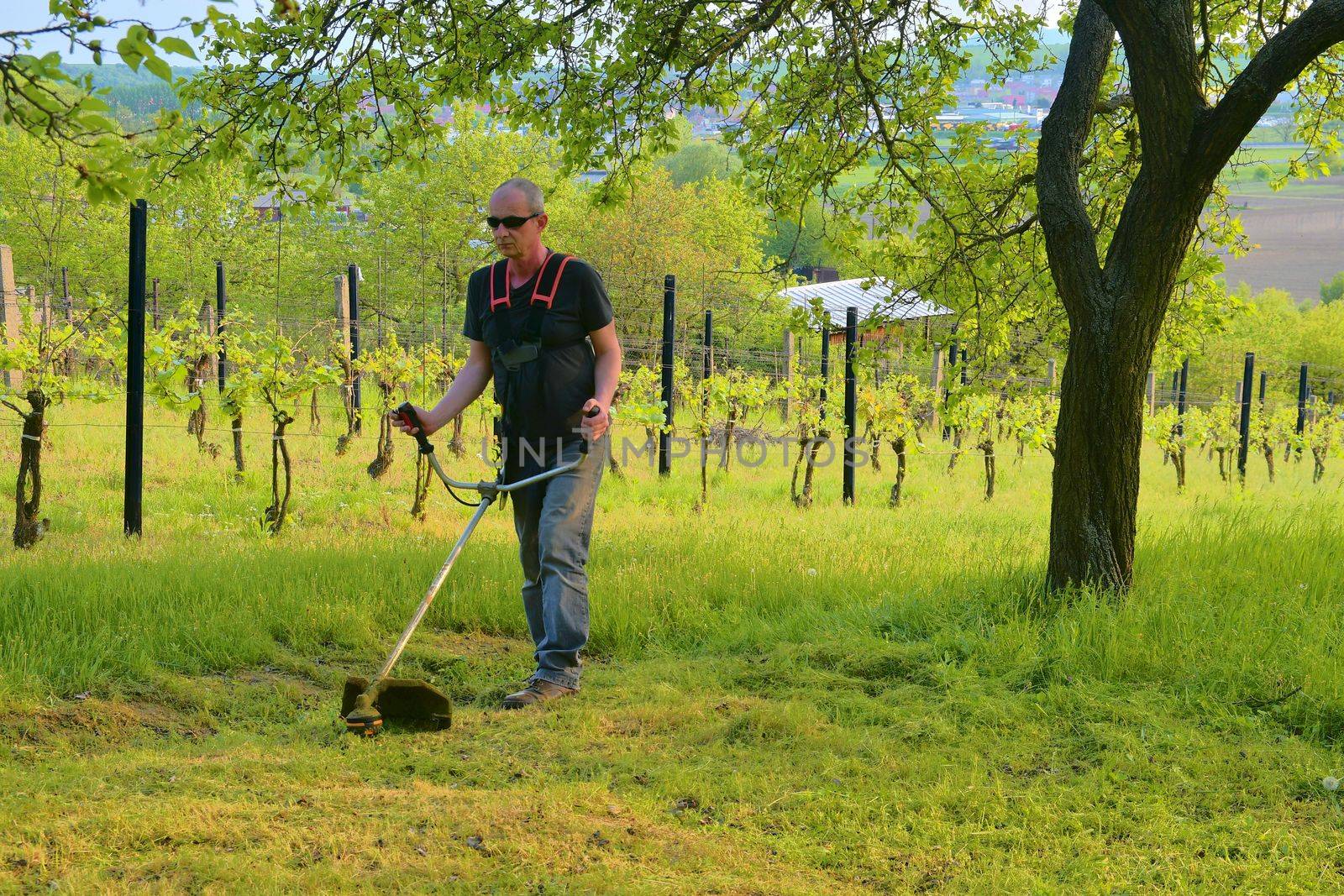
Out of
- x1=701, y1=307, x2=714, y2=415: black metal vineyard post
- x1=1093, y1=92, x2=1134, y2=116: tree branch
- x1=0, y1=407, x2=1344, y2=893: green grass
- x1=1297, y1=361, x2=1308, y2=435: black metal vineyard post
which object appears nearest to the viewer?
x1=0, y1=407, x2=1344, y2=893: green grass

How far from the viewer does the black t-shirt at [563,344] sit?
181 inches

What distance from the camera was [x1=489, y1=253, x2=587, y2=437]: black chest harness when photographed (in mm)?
4570

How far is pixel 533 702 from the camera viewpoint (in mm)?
4602

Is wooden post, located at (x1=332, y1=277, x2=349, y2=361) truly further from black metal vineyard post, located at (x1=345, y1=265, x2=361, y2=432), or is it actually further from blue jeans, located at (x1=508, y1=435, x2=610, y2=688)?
blue jeans, located at (x1=508, y1=435, x2=610, y2=688)

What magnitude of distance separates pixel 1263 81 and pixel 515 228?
3.24 metres

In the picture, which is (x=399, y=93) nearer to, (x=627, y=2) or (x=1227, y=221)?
(x=627, y=2)

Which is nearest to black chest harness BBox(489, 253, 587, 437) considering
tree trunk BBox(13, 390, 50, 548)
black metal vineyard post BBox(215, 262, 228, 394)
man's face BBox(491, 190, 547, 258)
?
man's face BBox(491, 190, 547, 258)

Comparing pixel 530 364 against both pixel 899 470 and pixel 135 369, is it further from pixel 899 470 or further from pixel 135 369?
pixel 899 470

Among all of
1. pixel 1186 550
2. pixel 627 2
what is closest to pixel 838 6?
pixel 627 2

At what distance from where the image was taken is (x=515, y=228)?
14.9ft

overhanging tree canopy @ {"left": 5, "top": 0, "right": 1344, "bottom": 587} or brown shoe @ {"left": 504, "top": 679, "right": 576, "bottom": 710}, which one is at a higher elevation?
overhanging tree canopy @ {"left": 5, "top": 0, "right": 1344, "bottom": 587}

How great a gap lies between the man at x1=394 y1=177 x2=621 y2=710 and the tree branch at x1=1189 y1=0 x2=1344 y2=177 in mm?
2782

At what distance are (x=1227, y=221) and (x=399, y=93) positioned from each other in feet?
16.6

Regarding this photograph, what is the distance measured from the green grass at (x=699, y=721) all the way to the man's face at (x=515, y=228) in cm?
180
